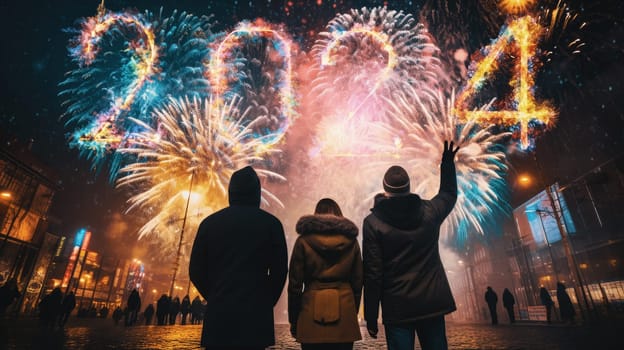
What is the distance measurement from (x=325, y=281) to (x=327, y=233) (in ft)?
1.29

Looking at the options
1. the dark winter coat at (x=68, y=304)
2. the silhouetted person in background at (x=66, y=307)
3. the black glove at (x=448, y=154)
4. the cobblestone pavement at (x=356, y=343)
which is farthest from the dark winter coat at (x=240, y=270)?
the dark winter coat at (x=68, y=304)

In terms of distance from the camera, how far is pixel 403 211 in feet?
8.83

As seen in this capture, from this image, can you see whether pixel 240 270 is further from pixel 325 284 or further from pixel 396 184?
pixel 396 184

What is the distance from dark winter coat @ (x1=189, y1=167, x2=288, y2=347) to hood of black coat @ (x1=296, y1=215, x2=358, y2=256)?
27 cm

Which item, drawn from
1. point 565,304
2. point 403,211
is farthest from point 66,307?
point 565,304

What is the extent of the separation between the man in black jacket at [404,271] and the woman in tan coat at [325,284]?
132 mm

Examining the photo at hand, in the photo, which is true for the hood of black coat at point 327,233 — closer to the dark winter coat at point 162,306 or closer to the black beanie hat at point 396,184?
the black beanie hat at point 396,184

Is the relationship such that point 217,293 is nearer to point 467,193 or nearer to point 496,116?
point 496,116

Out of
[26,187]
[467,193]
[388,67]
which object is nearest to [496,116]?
[467,193]

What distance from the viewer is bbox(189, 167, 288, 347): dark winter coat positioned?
7.22 feet

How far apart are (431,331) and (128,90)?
70.3 feet

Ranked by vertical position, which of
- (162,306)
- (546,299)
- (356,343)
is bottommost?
(356,343)

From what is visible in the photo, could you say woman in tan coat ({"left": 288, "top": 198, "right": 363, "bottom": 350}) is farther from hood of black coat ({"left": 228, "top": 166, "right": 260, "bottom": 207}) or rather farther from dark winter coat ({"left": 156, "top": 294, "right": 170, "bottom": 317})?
dark winter coat ({"left": 156, "top": 294, "right": 170, "bottom": 317})

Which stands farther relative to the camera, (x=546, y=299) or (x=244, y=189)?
(x=546, y=299)
